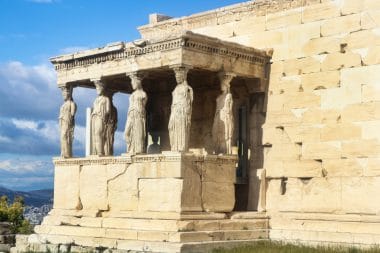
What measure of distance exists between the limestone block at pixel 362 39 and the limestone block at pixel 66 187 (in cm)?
612

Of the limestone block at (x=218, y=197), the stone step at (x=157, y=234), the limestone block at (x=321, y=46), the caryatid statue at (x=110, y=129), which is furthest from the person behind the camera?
the caryatid statue at (x=110, y=129)

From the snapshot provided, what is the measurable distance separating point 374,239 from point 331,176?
1.54 m

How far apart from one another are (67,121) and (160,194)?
361 centimetres

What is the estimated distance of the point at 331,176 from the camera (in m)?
15.1

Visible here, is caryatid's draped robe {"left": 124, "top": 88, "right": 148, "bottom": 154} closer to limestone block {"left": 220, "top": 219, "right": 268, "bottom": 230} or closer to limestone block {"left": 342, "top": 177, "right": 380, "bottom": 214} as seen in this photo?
limestone block {"left": 220, "top": 219, "right": 268, "bottom": 230}

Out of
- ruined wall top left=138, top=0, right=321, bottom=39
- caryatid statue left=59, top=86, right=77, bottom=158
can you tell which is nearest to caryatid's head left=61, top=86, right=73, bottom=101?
caryatid statue left=59, top=86, right=77, bottom=158

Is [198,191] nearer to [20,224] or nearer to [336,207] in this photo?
[336,207]

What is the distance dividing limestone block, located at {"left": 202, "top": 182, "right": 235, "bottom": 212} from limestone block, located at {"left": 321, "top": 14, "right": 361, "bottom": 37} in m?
3.54

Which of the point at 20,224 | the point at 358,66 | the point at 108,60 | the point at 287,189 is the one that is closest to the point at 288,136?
the point at 287,189

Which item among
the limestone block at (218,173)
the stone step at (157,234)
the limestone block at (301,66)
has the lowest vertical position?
the stone step at (157,234)

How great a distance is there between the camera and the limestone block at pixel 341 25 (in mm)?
15034

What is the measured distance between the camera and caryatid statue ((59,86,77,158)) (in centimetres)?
1742

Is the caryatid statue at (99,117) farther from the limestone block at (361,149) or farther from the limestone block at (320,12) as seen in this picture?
the limestone block at (361,149)

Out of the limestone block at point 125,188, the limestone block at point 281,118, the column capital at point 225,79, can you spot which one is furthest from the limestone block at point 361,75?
the limestone block at point 125,188
